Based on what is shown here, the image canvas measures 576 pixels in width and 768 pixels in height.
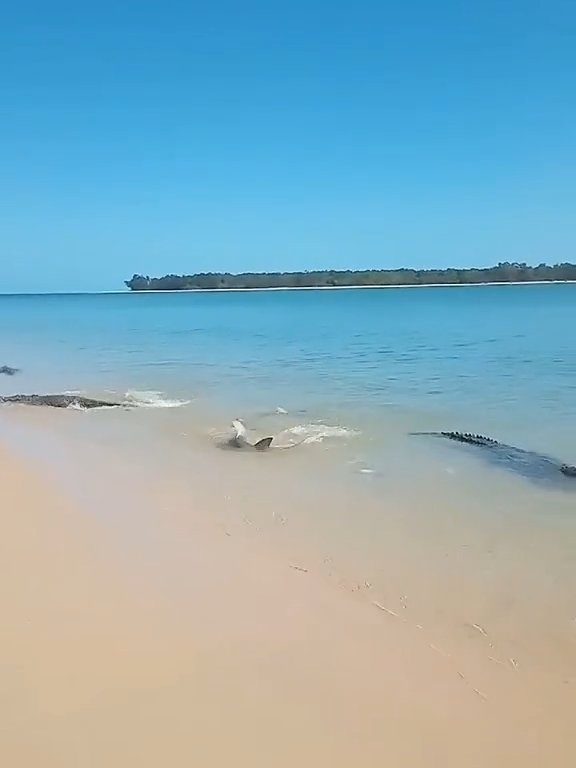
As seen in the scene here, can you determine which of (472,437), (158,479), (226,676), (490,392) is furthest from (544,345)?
(226,676)

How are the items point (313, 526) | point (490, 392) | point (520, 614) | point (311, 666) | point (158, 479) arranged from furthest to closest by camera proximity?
point (490, 392) < point (158, 479) < point (313, 526) < point (520, 614) < point (311, 666)

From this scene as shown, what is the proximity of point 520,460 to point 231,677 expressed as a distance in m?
6.53

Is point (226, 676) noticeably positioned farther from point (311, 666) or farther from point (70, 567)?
point (70, 567)

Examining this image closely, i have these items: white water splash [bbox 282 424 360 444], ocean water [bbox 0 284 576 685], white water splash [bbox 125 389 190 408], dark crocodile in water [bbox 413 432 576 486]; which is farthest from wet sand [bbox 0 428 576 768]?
white water splash [bbox 125 389 190 408]

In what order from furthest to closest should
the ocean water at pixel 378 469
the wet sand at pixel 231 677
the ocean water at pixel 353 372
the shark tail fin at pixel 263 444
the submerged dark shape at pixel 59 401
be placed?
1. the submerged dark shape at pixel 59 401
2. the ocean water at pixel 353 372
3. the shark tail fin at pixel 263 444
4. the ocean water at pixel 378 469
5. the wet sand at pixel 231 677

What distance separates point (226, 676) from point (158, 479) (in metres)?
4.74

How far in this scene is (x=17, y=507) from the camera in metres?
6.67

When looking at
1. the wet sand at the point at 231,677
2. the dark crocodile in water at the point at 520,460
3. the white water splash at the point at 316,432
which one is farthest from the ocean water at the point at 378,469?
the wet sand at the point at 231,677

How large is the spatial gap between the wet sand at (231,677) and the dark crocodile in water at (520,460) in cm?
417

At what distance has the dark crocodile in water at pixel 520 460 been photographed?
8289mm

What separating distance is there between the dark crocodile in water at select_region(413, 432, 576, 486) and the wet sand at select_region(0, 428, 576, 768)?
4167 mm

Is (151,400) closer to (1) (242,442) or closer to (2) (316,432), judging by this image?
(2) (316,432)

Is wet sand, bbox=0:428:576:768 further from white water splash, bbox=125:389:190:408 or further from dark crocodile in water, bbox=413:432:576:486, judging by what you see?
white water splash, bbox=125:389:190:408

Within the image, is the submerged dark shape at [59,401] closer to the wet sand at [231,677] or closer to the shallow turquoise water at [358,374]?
the shallow turquoise water at [358,374]
